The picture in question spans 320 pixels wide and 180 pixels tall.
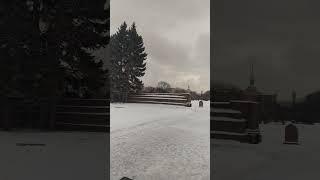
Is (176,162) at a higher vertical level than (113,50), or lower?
lower

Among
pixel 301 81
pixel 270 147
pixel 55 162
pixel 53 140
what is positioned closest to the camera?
pixel 55 162

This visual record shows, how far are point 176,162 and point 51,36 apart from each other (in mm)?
9942

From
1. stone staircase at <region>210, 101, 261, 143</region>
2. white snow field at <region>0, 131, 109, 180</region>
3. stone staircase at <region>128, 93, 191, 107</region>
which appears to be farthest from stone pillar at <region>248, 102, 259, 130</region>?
stone staircase at <region>128, 93, 191, 107</region>

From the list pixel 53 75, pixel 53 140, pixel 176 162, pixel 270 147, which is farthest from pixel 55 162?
pixel 53 75

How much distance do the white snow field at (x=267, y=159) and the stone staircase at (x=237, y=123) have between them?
464 mm

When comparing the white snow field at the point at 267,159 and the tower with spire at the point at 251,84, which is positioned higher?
the tower with spire at the point at 251,84

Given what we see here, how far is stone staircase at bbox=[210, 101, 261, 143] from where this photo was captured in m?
13.3

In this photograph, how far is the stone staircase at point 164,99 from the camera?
124ft

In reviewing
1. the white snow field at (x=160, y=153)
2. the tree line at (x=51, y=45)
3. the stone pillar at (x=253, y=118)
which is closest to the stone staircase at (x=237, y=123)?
the stone pillar at (x=253, y=118)

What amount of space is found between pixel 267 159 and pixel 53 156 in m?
5.81

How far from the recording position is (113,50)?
48688 millimetres

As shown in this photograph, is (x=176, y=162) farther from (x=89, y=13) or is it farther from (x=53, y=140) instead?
(x=89, y=13)

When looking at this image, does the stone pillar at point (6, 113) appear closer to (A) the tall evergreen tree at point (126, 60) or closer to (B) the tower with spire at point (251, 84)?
(B) the tower with spire at point (251, 84)

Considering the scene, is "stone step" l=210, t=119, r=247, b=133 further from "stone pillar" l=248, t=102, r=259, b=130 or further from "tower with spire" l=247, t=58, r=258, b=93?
"tower with spire" l=247, t=58, r=258, b=93
